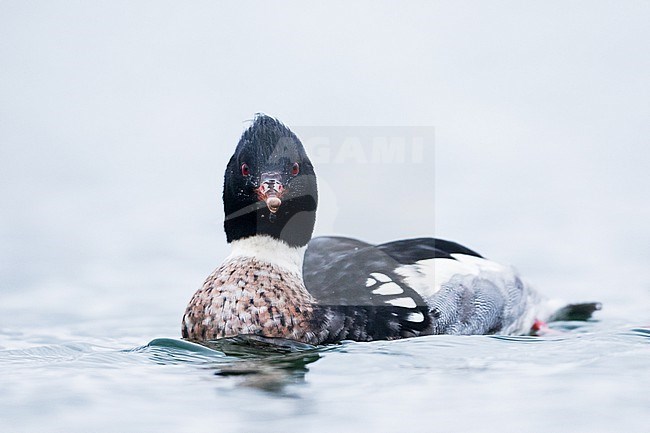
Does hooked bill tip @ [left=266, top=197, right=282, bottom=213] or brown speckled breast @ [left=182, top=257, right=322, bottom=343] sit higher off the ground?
hooked bill tip @ [left=266, top=197, right=282, bottom=213]

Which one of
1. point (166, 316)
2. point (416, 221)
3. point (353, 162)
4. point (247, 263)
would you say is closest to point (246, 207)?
point (247, 263)

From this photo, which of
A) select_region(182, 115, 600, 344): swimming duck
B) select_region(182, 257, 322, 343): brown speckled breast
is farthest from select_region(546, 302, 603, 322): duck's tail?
select_region(182, 257, 322, 343): brown speckled breast

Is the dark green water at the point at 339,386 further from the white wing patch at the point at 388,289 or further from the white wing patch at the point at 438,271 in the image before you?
the white wing patch at the point at 438,271

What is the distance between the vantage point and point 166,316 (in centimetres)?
835

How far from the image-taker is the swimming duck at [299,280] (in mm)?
6426

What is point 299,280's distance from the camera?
22.5 ft

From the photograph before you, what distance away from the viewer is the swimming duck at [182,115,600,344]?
643cm

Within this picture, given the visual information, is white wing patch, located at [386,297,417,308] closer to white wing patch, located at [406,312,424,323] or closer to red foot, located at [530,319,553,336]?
white wing patch, located at [406,312,424,323]

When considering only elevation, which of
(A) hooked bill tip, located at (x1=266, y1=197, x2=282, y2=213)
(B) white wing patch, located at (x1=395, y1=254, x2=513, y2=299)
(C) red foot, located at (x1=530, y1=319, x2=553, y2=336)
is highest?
(A) hooked bill tip, located at (x1=266, y1=197, x2=282, y2=213)

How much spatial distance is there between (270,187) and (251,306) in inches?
26.3


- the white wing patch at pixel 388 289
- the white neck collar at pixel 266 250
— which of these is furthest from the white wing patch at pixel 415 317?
the white neck collar at pixel 266 250

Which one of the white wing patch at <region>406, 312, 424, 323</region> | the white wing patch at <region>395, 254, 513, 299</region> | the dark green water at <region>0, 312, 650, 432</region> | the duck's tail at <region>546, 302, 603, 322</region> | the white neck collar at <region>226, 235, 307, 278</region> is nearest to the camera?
the dark green water at <region>0, 312, 650, 432</region>

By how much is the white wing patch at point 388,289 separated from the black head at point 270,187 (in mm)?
583

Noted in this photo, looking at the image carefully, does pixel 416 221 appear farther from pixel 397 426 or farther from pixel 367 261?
pixel 397 426
